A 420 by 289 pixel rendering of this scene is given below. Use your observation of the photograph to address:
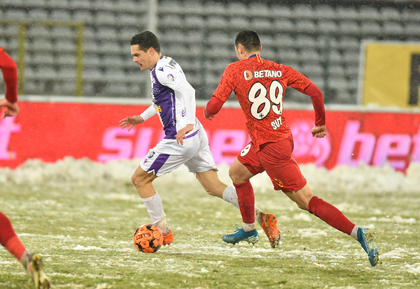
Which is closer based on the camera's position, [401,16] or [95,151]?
[95,151]

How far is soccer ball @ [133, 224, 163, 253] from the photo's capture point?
4.64 meters

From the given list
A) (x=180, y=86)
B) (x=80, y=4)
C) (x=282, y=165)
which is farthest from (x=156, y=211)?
(x=80, y=4)

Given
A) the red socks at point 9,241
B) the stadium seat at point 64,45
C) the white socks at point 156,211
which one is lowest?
the white socks at point 156,211

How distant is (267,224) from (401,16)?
7.99 m

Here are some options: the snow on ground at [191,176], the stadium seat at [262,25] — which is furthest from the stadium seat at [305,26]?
the snow on ground at [191,176]

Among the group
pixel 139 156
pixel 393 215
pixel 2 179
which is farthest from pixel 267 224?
pixel 2 179

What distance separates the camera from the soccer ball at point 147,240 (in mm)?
4637

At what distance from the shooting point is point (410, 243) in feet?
17.5

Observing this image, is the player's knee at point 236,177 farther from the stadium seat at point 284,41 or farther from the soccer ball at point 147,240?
the stadium seat at point 284,41

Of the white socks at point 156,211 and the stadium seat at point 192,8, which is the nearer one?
the white socks at point 156,211

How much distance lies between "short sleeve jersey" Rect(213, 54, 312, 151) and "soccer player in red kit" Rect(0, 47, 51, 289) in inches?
63.2

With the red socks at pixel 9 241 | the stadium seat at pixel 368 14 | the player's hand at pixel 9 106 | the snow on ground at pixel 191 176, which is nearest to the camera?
the red socks at pixel 9 241

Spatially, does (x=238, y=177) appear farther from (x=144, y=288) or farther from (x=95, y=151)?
(x=95, y=151)

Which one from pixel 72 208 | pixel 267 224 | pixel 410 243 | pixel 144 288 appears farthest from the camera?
pixel 72 208
